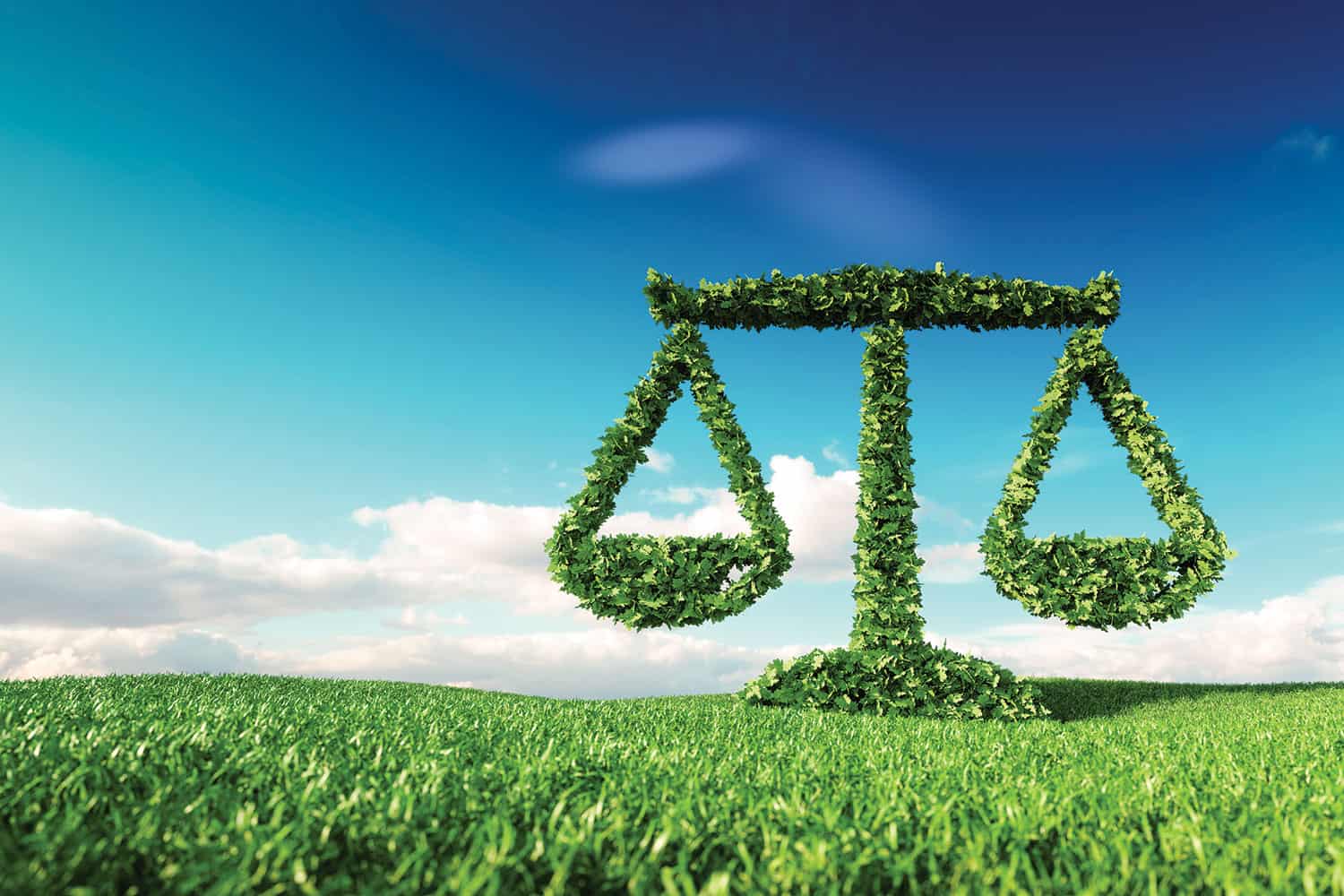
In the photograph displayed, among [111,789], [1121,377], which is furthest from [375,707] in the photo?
[1121,377]

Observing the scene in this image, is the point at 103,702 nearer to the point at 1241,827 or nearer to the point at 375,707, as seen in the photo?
the point at 375,707

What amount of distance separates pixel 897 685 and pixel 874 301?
16.6 feet

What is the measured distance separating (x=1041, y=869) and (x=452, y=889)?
1.96 meters

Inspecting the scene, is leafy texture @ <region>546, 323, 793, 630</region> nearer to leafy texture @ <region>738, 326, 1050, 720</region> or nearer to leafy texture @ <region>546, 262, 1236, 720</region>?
leafy texture @ <region>546, 262, 1236, 720</region>

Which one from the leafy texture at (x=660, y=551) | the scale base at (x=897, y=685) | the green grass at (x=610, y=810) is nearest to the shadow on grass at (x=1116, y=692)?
the scale base at (x=897, y=685)

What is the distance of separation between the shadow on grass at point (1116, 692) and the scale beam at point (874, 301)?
493 centimetres

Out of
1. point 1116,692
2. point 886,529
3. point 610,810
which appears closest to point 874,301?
point 886,529

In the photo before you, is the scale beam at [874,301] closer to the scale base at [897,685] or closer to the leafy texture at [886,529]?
the leafy texture at [886,529]

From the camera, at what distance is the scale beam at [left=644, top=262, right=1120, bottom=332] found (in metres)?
11.2

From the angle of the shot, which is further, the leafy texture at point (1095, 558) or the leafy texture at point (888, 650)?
the leafy texture at point (1095, 558)

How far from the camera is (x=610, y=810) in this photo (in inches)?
128

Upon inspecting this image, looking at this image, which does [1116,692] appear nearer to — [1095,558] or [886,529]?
[1095,558]

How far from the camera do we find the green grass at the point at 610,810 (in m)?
2.55

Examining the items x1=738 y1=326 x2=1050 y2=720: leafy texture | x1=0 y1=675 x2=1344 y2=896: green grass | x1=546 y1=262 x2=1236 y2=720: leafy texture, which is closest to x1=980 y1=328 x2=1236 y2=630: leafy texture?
x1=546 y1=262 x2=1236 y2=720: leafy texture
